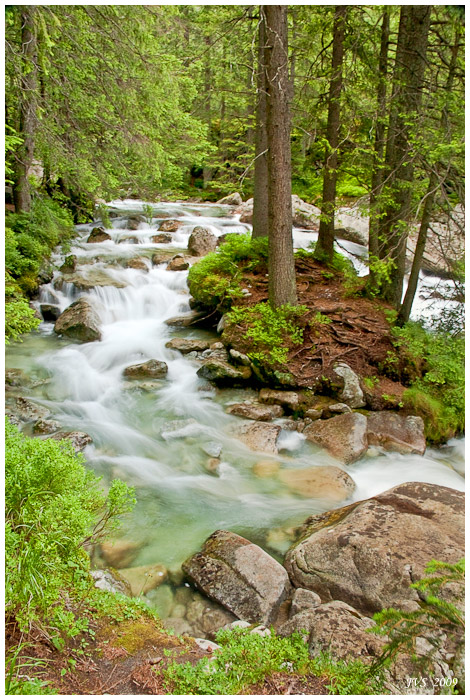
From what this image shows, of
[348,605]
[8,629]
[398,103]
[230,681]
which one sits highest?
[398,103]

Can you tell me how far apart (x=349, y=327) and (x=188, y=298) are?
4.83 meters

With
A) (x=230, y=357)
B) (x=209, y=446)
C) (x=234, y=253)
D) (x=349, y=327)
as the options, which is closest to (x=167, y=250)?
(x=234, y=253)

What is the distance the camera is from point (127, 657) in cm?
251

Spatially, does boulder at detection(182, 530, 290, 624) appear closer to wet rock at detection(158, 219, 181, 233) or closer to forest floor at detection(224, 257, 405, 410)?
forest floor at detection(224, 257, 405, 410)

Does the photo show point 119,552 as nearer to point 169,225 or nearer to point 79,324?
point 79,324

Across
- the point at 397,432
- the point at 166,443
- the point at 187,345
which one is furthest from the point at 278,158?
the point at 166,443

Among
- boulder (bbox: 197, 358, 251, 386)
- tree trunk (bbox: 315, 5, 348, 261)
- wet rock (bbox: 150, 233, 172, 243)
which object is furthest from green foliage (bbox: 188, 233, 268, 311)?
wet rock (bbox: 150, 233, 172, 243)

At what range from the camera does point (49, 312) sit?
10.0m

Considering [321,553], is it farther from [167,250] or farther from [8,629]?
[167,250]

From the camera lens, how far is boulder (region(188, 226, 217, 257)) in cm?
1378

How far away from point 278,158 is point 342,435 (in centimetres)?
472

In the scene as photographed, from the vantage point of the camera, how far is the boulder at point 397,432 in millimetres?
6477

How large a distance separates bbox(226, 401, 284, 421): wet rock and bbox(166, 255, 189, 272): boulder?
254 inches

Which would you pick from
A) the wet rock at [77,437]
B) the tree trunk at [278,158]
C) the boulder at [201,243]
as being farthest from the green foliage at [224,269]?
the wet rock at [77,437]
